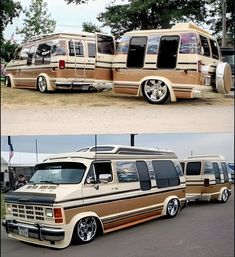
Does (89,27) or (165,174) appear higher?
(89,27)

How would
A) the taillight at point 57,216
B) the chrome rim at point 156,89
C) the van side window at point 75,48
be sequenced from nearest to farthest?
the taillight at point 57,216
the van side window at point 75,48
the chrome rim at point 156,89

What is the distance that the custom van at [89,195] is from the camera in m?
1.06

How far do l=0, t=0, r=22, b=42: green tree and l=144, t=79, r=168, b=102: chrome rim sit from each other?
49 centimetres

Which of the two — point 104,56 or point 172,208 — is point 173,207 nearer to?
point 172,208

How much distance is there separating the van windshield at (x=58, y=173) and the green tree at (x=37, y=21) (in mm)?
432

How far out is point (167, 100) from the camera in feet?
4.74

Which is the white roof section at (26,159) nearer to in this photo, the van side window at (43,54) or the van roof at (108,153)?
the van roof at (108,153)

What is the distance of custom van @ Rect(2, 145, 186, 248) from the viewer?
106 centimetres

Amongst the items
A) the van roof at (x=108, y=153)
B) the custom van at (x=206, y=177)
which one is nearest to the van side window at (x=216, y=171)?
the custom van at (x=206, y=177)

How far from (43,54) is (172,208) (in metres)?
0.65

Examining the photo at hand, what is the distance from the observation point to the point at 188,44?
1348 mm

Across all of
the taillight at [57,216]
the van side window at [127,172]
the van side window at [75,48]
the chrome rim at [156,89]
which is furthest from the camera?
the chrome rim at [156,89]

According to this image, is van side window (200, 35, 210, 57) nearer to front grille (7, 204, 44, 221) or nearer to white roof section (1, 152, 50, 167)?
white roof section (1, 152, 50, 167)

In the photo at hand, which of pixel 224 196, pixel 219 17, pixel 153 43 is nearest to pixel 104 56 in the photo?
pixel 153 43
